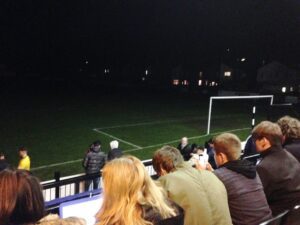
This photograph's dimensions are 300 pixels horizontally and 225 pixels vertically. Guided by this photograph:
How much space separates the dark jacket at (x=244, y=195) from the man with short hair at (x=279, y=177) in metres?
0.44

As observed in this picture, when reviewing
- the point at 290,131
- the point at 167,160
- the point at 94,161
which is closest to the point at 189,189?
the point at 167,160

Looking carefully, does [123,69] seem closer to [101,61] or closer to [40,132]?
[101,61]

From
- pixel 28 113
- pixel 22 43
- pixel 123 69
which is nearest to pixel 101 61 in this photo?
pixel 123 69

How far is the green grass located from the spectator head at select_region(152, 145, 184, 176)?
30.9ft

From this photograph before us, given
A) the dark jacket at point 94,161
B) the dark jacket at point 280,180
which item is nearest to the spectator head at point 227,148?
the dark jacket at point 280,180

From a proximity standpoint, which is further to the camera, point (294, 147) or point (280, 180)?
point (294, 147)

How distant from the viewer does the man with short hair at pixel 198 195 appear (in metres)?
3.12

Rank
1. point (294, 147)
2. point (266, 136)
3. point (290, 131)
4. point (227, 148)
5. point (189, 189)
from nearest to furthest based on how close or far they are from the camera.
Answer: point (189, 189)
point (227, 148)
point (266, 136)
point (294, 147)
point (290, 131)

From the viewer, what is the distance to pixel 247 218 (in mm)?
3469

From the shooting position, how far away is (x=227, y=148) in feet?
11.8

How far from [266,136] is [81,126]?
18779mm

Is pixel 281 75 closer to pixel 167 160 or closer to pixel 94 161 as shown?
pixel 94 161

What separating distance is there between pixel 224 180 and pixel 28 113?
24660 mm

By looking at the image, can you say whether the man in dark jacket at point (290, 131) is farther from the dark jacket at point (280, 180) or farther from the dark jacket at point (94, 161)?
the dark jacket at point (94, 161)
